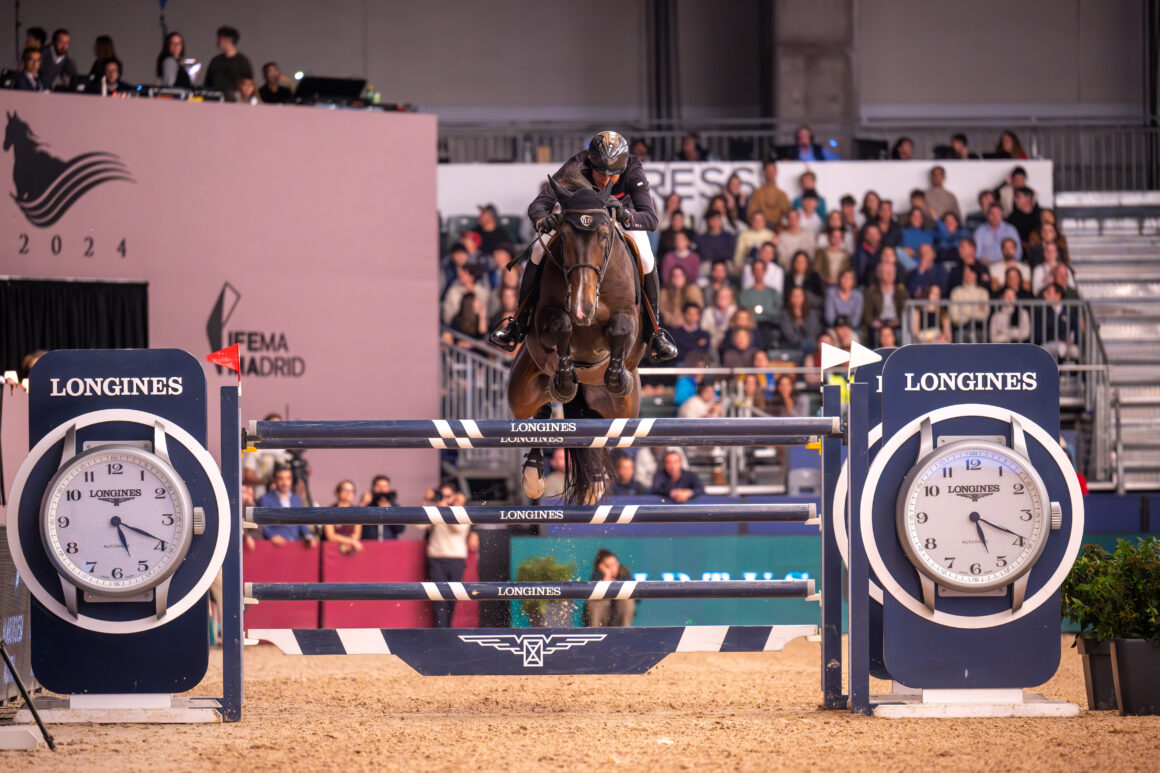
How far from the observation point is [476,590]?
5.04 meters

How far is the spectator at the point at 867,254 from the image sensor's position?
13.4 metres

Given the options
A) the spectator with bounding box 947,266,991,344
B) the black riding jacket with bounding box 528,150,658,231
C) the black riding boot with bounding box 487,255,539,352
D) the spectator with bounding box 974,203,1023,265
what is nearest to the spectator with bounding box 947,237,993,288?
the spectator with bounding box 947,266,991,344

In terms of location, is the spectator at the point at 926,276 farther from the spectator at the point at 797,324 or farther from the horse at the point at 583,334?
the horse at the point at 583,334

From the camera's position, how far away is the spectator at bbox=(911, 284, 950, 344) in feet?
39.0

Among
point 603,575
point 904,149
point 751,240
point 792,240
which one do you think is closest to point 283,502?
point 603,575

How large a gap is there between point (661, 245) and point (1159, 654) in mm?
8969

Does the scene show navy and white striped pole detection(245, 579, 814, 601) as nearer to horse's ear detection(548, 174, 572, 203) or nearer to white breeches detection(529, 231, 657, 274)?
horse's ear detection(548, 174, 572, 203)

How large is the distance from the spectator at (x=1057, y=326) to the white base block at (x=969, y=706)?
7.46 metres

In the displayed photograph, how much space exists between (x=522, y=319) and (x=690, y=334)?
222 inches

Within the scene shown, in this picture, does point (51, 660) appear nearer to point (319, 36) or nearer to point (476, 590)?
point (476, 590)

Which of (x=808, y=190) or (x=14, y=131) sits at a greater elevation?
(x=14, y=131)

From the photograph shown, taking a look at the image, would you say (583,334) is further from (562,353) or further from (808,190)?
(808,190)

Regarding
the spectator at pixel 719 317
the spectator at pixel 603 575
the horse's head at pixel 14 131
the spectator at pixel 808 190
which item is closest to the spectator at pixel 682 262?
the spectator at pixel 719 317

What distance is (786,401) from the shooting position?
37.2 ft
